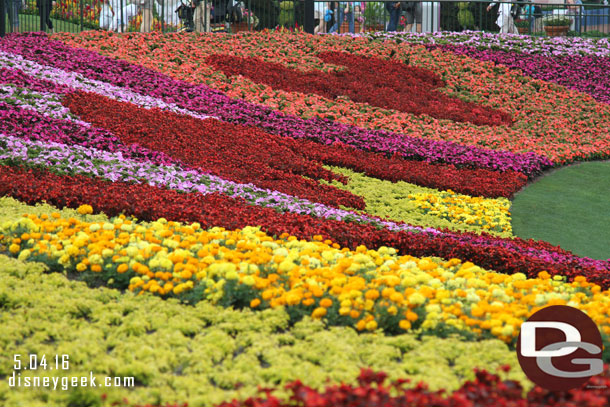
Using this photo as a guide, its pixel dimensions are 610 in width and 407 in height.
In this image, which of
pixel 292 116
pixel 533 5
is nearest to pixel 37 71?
pixel 292 116

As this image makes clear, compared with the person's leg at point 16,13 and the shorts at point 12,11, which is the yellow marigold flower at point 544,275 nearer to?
the person's leg at point 16,13

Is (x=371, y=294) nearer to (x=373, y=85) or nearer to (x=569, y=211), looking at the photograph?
(x=569, y=211)

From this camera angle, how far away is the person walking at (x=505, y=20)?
23688 millimetres

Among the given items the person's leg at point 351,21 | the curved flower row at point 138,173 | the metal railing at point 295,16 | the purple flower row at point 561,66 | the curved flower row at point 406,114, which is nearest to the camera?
the curved flower row at point 138,173

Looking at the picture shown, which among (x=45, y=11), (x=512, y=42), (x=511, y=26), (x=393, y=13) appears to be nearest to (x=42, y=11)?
(x=45, y=11)

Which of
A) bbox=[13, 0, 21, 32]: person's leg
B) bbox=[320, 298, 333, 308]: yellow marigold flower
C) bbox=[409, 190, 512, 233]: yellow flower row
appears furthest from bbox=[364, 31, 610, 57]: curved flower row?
bbox=[320, 298, 333, 308]: yellow marigold flower


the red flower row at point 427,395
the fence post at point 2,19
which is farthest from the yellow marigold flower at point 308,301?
the fence post at point 2,19

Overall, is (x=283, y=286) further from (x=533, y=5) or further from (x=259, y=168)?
(x=533, y=5)

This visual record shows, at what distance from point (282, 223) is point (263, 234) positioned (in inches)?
37.4

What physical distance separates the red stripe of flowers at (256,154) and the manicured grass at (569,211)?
48cm

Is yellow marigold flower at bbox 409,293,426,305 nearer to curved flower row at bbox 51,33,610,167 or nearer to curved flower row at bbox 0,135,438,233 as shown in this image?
curved flower row at bbox 0,135,438,233

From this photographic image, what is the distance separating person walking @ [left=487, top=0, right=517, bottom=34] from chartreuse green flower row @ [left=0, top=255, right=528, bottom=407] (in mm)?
21334

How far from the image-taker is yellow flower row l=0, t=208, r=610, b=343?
14.7ft

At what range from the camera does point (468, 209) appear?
998cm
